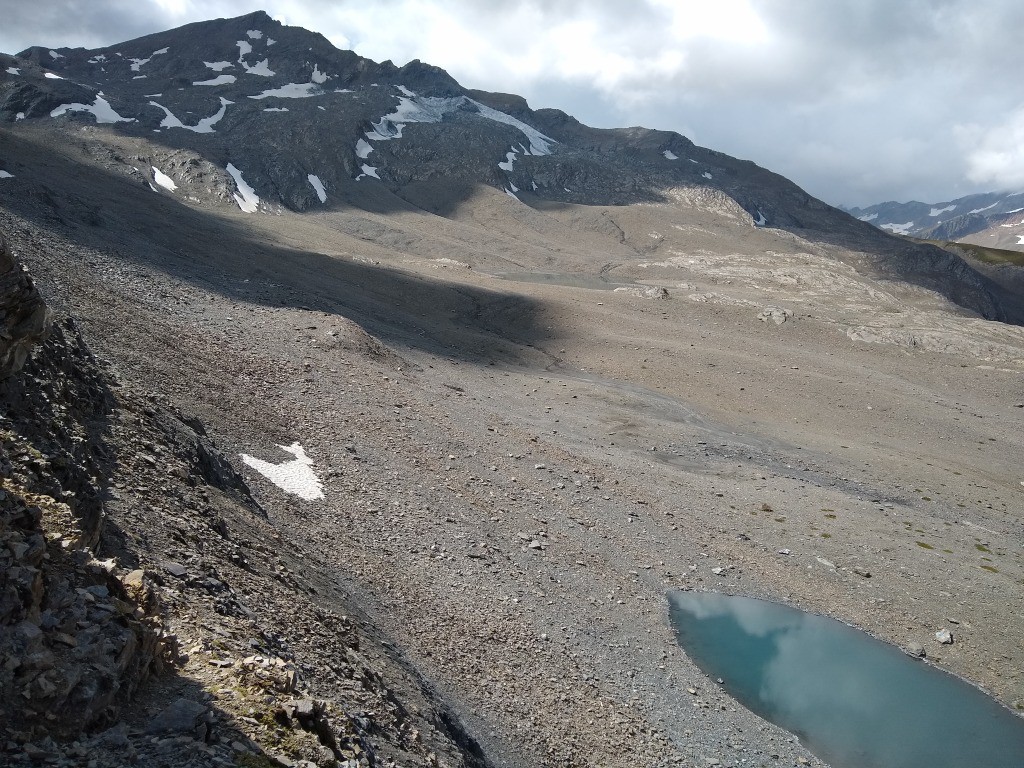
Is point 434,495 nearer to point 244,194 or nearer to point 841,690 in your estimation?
point 841,690

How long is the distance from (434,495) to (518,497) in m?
3.67

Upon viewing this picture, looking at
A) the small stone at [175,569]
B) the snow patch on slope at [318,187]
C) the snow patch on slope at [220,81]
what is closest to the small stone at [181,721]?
the small stone at [175,569]

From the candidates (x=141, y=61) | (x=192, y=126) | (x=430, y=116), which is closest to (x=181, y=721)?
(x=192, y=126)

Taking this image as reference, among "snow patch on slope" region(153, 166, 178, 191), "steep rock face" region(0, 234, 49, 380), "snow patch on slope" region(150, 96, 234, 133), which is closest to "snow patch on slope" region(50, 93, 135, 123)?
"snow patch on slope" region(150, 96, 234, 133)

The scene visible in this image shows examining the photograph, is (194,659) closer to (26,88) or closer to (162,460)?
(162,460)

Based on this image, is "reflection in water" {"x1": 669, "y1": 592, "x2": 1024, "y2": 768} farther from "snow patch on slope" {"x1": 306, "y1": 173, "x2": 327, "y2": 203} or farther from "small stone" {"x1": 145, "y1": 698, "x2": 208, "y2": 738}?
"snow patch on slope" {"x1": 306, "y1": 173, "x2": 327, "y2": 203}

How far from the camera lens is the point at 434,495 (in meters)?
23.1

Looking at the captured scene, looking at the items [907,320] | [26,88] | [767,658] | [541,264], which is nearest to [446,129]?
[541,264]

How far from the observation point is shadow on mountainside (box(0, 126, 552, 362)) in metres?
38.1

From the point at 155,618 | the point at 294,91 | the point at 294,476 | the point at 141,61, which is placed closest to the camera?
the point at 155,618

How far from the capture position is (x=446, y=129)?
504ft

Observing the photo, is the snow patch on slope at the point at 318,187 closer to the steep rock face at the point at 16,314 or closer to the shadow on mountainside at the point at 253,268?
the shadow on mountainside at the point at 253,268

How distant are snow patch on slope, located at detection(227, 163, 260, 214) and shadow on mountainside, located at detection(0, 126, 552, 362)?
23.6m

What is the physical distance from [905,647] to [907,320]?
56.9 metres
